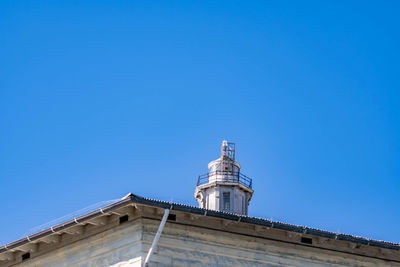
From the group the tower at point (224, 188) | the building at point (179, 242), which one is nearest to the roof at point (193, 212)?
the building at point (179, 242)

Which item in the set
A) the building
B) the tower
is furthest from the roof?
the tower

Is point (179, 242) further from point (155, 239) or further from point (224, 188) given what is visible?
point (224, 188)

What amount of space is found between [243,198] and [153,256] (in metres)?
22.1

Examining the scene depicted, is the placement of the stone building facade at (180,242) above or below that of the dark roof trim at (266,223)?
below

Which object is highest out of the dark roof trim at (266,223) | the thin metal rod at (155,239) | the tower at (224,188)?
the tower at (224,188)

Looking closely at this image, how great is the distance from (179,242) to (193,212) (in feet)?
3.52

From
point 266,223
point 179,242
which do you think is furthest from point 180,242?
point 266,223

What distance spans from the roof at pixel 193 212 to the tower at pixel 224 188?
1852 centimetres

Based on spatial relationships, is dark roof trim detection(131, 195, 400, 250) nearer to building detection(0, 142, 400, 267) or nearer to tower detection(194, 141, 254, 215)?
building detection(0, 142, 400, 267)

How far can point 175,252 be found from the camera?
23.1m

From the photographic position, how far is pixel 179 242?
23.3 m

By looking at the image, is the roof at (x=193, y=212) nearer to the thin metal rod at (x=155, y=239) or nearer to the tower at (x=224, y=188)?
the thin metal rod at (x=155, y=239)

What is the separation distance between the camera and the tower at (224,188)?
4378 centimetres

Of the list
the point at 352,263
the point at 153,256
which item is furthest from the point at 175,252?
the point at 352,263
